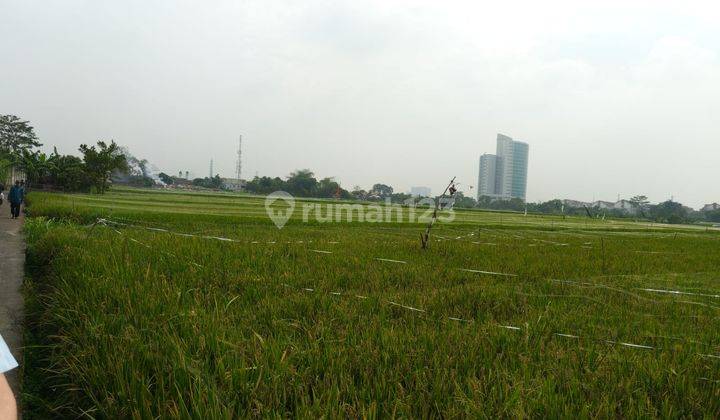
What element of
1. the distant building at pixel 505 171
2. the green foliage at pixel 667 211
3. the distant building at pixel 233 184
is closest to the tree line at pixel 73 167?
the distant building at pixel 233 184

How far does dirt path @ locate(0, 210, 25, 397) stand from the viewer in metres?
2.68

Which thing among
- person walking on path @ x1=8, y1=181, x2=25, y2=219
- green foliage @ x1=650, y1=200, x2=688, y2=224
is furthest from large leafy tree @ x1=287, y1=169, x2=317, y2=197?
green foliage @ x1=650, y1=200, x2=688, y2=224

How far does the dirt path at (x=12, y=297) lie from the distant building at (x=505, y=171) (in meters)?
63.0

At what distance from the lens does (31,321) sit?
325 centimetres

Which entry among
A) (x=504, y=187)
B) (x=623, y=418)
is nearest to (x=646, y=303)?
(x=623, y=418)

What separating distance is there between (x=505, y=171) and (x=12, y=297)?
242 ft

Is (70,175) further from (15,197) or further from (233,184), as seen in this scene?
(233,184)

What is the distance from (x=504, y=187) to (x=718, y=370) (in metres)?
74.4

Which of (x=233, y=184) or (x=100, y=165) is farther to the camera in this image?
(x=233, y=184)

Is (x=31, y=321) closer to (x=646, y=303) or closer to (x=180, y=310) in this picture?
(x=180, y=310)

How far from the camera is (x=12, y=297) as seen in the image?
3.94 meters

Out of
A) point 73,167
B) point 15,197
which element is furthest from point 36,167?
point 15,197

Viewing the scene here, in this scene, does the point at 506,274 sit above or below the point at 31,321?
above

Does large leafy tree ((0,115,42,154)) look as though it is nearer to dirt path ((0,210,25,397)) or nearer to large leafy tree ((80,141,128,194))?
large leafy tree ((80,141,128,194))
